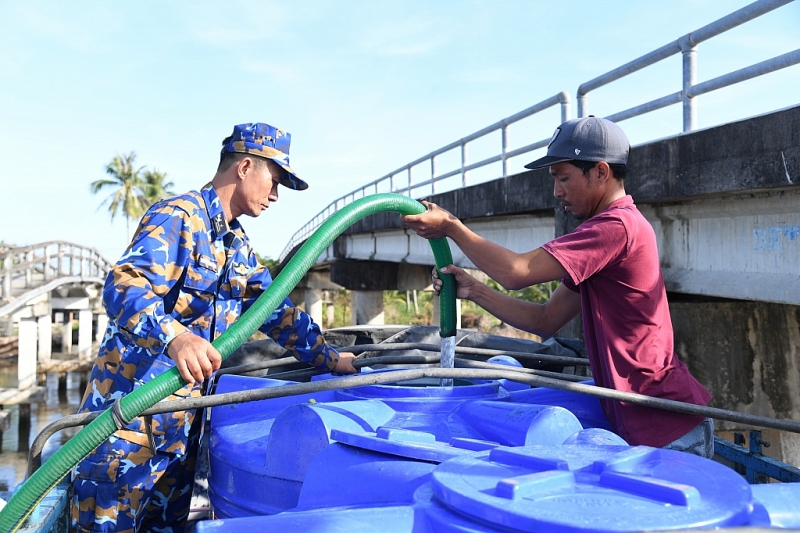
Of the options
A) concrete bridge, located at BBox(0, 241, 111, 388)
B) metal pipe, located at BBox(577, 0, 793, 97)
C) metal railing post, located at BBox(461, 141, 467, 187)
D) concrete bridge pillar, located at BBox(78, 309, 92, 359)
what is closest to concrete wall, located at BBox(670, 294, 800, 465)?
metal pipe, located at BBox(577, 0, 793, 97)

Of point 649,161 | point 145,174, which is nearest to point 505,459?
point 649,161

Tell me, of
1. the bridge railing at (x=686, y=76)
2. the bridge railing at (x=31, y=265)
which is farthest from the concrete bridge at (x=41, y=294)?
the bridge railing at (x=686, y=76)

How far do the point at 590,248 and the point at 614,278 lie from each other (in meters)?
0.19

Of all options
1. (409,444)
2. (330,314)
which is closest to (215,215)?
(409,444)

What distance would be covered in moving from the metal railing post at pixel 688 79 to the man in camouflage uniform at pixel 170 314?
3.93 m

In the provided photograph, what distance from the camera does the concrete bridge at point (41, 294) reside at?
80.5ft

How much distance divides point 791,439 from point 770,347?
100cm

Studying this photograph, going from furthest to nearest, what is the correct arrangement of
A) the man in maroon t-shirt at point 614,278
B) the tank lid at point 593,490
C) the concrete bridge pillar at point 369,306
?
the concrete bridge pillar at point 369,306
the man in maroon t-shirt at point 614,278
the tank lid at point 593,490

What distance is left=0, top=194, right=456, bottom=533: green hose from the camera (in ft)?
6.64

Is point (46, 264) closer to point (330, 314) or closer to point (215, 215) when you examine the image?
point (330, 314)

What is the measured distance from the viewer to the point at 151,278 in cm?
255

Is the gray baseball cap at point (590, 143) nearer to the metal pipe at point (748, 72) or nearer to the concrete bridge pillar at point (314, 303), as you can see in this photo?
the metal pipe at point (748, 72)

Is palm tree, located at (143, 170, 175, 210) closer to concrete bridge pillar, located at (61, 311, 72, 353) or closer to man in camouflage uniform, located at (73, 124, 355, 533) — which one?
concrete bridge pillar, located at (61, 311, 72, 353)

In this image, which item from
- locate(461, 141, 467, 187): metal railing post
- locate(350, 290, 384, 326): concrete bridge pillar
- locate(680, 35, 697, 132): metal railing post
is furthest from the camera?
locate(350, 290, 384, 326): concrete bridge pillar
